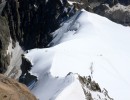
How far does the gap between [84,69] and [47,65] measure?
6.15 metres

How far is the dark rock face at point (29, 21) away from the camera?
136 m

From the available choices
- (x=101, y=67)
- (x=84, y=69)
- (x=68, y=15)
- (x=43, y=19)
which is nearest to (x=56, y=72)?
(x=84, y=69)

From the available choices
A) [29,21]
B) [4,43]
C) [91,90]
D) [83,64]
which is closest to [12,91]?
[91,90]

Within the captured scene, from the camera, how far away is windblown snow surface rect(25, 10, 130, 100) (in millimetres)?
46438

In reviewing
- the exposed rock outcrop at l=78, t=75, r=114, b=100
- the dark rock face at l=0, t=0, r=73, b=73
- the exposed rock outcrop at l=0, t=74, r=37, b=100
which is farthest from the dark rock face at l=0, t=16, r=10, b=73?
the exposed rock outcrop at l=0, t=74, r=37, b=100

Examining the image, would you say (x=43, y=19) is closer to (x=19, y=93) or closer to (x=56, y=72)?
(x=56, y=72)

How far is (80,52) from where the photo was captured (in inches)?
2606

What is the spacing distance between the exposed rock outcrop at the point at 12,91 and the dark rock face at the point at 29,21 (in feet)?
339

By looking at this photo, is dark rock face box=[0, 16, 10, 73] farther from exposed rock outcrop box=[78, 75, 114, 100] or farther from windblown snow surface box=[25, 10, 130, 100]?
exposed rock outcrop box=[78, 75, 114, 100]

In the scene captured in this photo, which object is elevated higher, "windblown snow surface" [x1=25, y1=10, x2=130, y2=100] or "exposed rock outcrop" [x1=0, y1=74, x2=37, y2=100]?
"exposed rock outcrop" [x1=0, y1=74, x2=37, y2=100]

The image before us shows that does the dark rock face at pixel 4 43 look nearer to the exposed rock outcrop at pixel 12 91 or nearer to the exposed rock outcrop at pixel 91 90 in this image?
the exposed rock outcrop at pixel 91 90

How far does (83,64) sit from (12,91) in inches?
1280

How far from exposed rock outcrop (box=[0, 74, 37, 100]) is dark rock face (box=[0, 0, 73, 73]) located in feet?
339

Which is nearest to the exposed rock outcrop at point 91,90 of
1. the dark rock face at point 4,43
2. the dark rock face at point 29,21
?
the dark rock face at point 4,43
